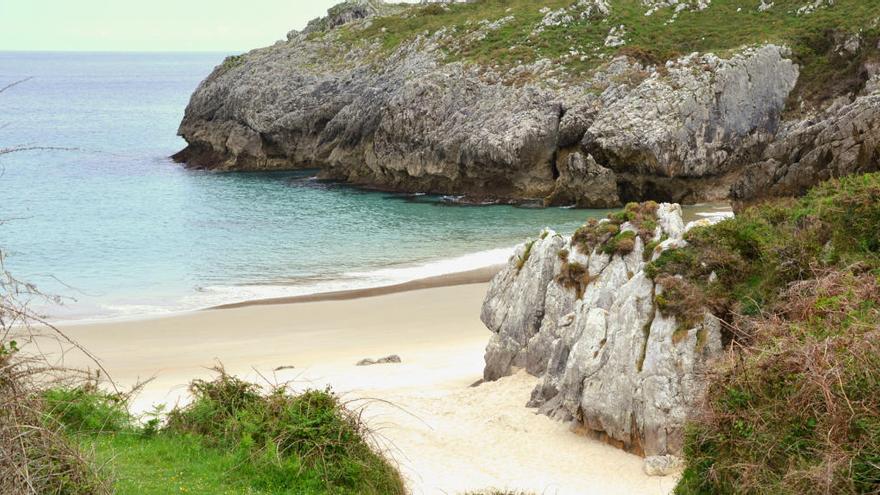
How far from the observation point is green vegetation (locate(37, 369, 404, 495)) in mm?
13180

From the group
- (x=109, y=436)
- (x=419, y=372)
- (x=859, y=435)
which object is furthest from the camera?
(x=419, y=372)

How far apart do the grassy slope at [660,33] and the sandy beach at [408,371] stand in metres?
26.9

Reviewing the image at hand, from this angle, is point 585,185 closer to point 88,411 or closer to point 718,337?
point 718,337

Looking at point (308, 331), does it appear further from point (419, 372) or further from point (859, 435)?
point (859, 435)

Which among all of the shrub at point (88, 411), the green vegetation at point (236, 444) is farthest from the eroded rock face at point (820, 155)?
the shrub at point (88, 411)

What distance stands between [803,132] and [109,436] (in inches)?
1025

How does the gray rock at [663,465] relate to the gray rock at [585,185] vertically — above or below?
below

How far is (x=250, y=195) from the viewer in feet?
181

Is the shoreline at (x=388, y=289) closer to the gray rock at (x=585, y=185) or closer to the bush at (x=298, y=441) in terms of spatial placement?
the gray rock at (x=585, y=185)

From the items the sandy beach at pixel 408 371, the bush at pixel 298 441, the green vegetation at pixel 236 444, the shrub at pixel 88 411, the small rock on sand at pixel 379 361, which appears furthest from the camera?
the small rock on sand at pixel 379 361

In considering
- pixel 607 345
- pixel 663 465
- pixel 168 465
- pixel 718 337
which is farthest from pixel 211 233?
pixel 663 465

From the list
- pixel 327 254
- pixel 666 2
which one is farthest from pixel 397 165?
pixel 666 2

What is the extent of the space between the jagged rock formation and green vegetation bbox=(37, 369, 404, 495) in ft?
77.6

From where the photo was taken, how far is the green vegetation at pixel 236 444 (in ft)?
43.2
